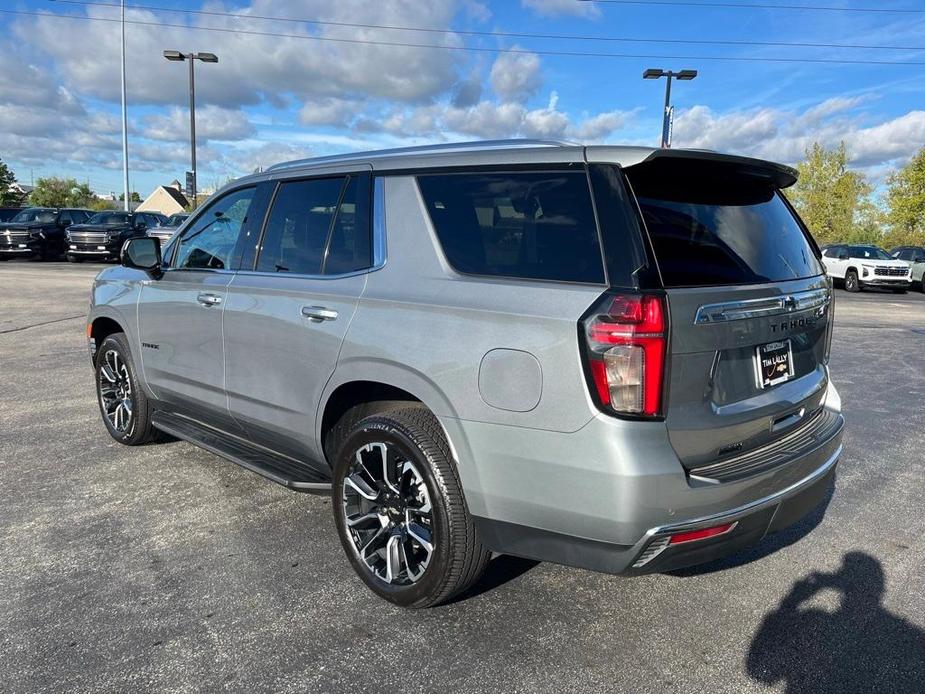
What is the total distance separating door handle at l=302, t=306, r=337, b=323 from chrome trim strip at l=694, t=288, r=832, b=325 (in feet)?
5.14

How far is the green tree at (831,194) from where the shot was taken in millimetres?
46406

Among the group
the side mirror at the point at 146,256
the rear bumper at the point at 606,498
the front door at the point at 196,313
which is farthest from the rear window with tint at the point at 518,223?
the side mirror at the point at 146,256

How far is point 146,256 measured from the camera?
448 centimetres

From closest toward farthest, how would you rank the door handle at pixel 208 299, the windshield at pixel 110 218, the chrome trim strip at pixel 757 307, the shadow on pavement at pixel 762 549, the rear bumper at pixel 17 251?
the chrome trim strip at pixel 757 307
the shadow on pavement at pixel 762 549
the door handle at pixel 208 299
the rear bumper at pixel 17 251
the windshield at pixel 110 218

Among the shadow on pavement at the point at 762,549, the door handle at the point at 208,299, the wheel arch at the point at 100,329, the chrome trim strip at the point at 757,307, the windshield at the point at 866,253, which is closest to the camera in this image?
the chrome trim strip at the point at 757,307

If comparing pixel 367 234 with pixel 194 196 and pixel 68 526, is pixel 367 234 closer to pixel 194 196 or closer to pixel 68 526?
pixel 68 526

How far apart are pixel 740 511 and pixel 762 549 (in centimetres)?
125

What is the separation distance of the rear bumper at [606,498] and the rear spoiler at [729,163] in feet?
3.09

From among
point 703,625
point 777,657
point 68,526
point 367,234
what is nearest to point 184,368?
point 68,526

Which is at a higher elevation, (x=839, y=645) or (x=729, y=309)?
(x=729, y=309)

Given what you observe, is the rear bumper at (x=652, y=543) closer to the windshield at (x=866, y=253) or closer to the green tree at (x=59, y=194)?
the windshield at (x=866, y=253)

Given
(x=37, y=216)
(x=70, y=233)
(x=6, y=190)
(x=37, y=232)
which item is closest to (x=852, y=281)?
(x=70, y=233)

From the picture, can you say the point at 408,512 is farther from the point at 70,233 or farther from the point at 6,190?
the point at 6,190

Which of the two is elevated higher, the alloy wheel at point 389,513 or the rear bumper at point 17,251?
the rear bumper at point 17,251
